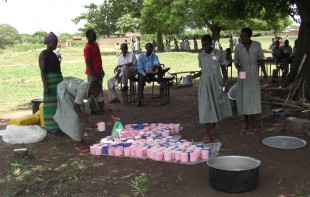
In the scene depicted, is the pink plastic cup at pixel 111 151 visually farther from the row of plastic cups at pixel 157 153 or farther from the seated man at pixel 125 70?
the seated man at pixel 125 70

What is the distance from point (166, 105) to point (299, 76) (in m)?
3.15

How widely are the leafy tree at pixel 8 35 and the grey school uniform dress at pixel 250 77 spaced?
53.1m

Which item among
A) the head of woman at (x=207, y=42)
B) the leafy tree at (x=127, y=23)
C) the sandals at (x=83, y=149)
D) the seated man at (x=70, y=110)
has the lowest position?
the sandals at (x=83, y=149)

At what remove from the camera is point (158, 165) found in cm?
488

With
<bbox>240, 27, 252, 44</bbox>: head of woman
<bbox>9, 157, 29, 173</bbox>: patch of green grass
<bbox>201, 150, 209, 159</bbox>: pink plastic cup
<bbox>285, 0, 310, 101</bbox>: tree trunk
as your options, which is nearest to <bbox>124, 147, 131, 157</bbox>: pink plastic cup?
<bbox>201, 150, 209, 159</bbox>: pink plastic cup

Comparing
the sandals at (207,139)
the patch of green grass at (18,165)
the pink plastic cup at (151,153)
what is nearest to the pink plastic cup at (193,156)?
the pink plastic cup at (151,153)

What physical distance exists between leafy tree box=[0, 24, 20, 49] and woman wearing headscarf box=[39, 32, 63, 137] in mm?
51495

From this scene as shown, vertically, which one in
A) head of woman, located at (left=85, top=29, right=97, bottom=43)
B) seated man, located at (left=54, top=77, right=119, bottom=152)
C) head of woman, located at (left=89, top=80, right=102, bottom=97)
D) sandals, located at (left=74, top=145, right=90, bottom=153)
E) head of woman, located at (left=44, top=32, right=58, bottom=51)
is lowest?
sandals, located at (left=74, top=145, right=90, bottom=153)

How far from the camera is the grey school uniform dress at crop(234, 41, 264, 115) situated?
5.80 metres

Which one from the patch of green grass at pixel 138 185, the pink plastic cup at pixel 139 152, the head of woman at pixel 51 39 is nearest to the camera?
the patch of green grass at pixel 138 185

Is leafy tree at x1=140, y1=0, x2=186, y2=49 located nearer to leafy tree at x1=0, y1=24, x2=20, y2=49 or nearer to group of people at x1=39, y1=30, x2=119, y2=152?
group of people at x1=39, y1=30, x2=119, y2=152

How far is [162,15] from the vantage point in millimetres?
30891

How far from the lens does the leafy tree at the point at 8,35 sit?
183 feet

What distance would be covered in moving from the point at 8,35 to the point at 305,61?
197ft
